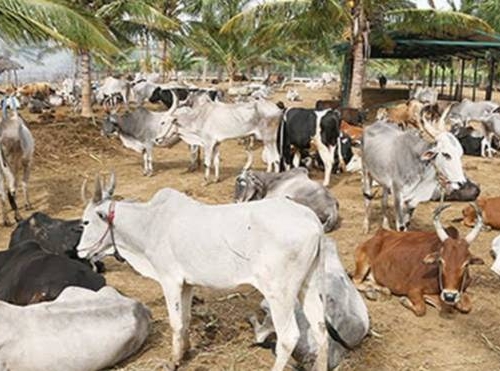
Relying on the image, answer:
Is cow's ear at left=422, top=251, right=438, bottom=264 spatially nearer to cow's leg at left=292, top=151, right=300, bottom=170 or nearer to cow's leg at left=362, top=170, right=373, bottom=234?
cow's leg at left=362, top=170, right=373, bottom=234

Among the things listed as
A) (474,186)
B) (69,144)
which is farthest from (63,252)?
(69,144)

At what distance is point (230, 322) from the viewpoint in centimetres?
559

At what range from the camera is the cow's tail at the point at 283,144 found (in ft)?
39.6

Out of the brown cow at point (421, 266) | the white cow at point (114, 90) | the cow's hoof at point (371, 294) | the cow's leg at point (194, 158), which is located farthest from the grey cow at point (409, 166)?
the white cow at point (114, 90)

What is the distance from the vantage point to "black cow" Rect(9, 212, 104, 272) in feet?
22.2

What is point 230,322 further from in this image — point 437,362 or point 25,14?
point 25,14

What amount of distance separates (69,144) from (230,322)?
33.6 ft

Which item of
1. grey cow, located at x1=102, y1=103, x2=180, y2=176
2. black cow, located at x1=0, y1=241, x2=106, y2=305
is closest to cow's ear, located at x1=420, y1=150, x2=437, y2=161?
black cow, located at x1=0, y1=241, x2=106, y2=305

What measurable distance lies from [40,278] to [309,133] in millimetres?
7346

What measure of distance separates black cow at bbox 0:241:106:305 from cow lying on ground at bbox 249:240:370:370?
156cm

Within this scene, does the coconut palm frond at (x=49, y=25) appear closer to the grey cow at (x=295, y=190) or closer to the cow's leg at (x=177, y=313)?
the grey cow at (x=295, y=190)

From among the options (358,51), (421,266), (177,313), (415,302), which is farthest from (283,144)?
(177,313)

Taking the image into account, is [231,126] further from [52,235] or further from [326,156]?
[52,235]

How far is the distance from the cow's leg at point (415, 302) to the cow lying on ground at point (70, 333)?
269cm
